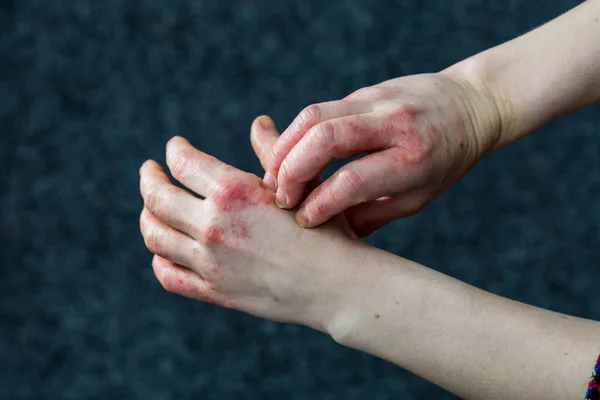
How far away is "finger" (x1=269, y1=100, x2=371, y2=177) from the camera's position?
773mm

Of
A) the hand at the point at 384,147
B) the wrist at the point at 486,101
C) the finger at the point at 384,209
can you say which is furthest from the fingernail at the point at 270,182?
the wrist at the point at 486,101

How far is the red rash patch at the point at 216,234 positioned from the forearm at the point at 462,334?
0.13 m

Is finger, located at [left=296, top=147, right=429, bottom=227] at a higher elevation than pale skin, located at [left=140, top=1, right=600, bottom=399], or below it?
higher

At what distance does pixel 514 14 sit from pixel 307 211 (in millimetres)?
Result: 962

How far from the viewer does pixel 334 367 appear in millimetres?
1403

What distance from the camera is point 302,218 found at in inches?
30.2

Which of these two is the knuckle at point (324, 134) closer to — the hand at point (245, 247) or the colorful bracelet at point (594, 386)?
the hand at point (245, 247)

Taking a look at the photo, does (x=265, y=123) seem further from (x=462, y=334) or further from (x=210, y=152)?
(x=210, y=152)

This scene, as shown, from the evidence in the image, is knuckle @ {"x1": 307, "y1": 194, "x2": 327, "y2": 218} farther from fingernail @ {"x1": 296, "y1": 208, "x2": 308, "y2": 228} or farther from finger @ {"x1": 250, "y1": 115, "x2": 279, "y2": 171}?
finger @ {"x1": 250, "y1": 115, "x2": 279, "y2": 171}

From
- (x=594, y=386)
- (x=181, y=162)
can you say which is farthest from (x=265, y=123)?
(x=594, y=386)

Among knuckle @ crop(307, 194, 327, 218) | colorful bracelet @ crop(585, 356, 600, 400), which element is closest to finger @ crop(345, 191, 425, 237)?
knuckle @ crop(307, 194, 327, 218)

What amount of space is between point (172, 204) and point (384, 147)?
214 millimetres

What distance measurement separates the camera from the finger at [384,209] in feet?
2.79

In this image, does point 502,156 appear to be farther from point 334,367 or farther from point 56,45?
point 56,45
